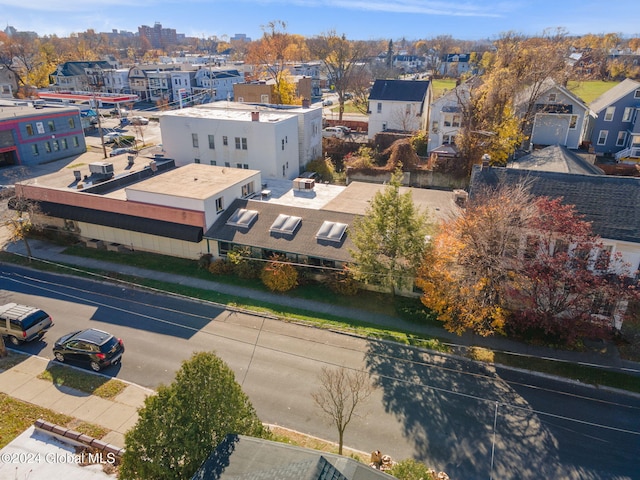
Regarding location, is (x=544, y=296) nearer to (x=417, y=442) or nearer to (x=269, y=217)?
(x=417, y=442)

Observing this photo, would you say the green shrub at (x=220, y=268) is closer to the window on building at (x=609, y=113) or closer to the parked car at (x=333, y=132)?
the parked car at (x=333, y=132)

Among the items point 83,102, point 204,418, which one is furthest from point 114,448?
point 83,102

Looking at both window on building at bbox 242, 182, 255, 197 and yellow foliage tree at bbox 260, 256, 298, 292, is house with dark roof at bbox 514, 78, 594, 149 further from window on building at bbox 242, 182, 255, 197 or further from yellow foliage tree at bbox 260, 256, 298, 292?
yellow foliage tree at bbox 260, 256, 298, 292

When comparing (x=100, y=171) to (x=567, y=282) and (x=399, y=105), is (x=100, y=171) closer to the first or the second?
(x=567, y=282)

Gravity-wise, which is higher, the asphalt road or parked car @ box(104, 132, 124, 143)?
parked car @ box(104, 132, 124, 143)

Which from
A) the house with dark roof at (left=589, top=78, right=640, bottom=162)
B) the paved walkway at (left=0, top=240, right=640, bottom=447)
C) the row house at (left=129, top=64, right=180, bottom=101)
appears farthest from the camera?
the row house at (left=129, top=64, right=180, bottom=101)

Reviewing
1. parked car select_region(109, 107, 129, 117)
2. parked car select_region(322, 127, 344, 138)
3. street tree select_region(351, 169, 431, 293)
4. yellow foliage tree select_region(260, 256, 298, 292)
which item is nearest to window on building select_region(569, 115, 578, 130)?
parked car select_region(322, 127, 344, 138)
